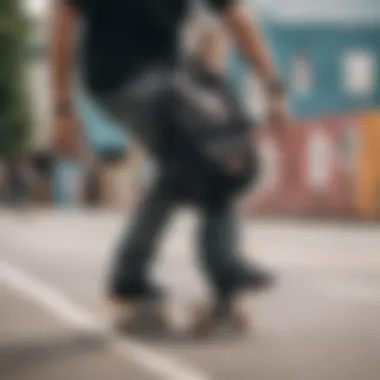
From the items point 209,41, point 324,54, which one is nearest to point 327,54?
point 324,54

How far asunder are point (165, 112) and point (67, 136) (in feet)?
0.25

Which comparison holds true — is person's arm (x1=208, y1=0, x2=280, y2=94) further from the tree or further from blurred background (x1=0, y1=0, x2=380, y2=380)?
the tree

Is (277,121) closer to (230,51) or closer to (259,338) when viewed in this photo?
(230,51)

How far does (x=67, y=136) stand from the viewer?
939mm

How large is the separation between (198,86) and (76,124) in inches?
3.8

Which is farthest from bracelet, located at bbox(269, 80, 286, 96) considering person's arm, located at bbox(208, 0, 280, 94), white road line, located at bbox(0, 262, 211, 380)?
white road line, located at bbox(0, 262, 211, 380)

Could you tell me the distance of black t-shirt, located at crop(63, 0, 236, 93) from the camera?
918 millimetres

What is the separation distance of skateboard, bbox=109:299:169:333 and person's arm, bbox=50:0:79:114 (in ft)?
0.52

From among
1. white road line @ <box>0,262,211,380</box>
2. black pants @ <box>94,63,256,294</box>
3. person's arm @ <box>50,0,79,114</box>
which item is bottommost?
white road line @ <box>0,262,211,380</box>

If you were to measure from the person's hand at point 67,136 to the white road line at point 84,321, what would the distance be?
0.41 feet

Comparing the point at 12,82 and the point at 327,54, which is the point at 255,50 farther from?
the point at 12,82

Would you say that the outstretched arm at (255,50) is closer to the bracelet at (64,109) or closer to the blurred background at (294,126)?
the blurred background at (294,126)

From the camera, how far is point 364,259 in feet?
3.33

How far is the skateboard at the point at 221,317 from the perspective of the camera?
3.14 ft
